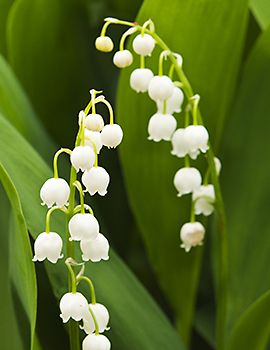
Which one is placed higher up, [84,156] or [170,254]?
[84,156]

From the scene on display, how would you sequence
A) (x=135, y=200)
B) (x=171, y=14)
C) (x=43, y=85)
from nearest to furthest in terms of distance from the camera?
(x=171, y=14), (x=135, y=200), (x=43, y=85)

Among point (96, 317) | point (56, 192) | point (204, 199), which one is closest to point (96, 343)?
point (96, 317)

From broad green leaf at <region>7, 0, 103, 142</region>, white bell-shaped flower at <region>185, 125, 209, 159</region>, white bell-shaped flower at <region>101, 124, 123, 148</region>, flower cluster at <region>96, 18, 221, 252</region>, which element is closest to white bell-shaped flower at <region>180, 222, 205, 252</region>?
flower cluster at <region>96, 18, 221, 252</region>

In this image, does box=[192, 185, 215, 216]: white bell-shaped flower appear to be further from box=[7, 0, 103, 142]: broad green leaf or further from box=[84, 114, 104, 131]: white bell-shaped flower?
box=[7, 0, 103, 142]: broad green leaf

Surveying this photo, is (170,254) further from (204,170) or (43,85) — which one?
(43,85)

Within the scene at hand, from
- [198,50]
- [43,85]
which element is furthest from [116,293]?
[43,85]
